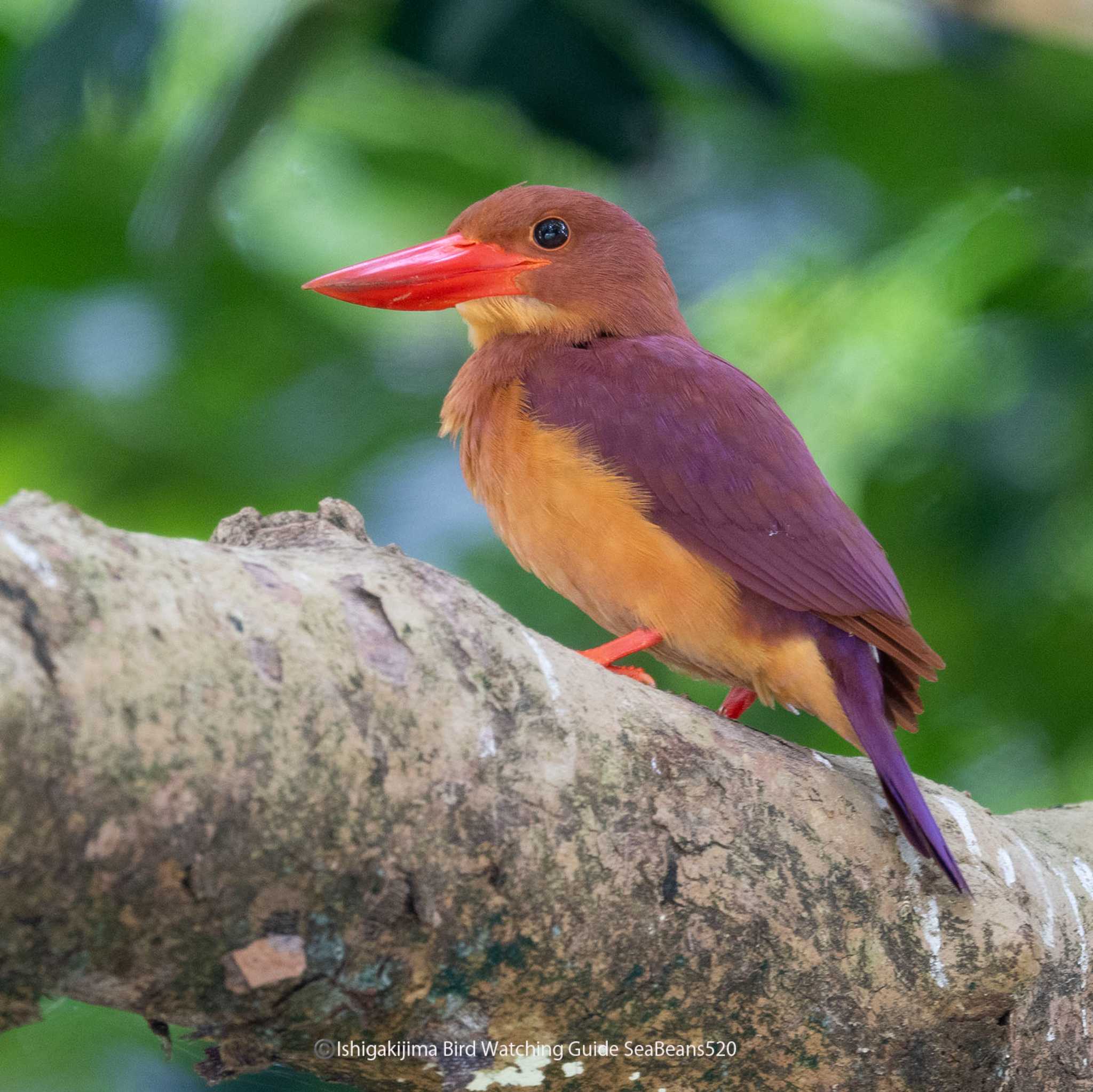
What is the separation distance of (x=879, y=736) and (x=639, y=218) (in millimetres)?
2878

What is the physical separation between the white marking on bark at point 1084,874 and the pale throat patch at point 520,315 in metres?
1.34

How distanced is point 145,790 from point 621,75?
294 centimetres

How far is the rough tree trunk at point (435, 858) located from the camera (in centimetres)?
120

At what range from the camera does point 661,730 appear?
172 cm

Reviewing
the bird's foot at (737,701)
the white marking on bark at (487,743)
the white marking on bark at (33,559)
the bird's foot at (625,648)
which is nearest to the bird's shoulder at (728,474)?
the bird's foot at (625,648)

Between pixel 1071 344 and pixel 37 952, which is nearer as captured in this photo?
pixel 37 952

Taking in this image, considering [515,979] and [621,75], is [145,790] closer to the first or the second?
[515,979]

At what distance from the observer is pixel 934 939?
1800mm

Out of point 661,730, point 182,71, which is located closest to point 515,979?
point 661,730

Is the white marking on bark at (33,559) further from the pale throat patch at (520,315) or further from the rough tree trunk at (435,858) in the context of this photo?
the pale throat patch at (520,315)

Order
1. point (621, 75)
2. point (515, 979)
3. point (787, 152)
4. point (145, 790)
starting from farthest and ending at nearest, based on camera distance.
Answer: point (787, 152) → point (621, 75) → point (515, 979) → point (145, 790)

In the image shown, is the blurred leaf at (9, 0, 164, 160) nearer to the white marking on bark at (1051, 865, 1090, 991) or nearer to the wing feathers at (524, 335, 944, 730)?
the wing feathers at (524, 335, 944, 730)

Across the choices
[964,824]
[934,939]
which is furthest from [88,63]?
[934,939]

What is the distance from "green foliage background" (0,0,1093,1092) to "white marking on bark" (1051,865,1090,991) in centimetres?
186
